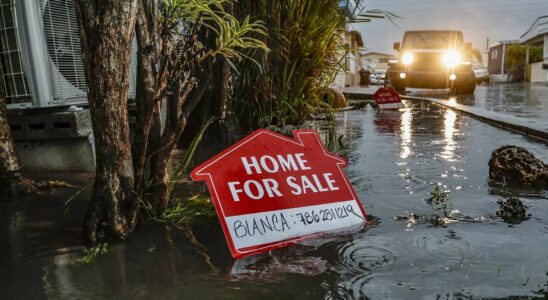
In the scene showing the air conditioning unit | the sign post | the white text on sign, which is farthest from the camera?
the sign post

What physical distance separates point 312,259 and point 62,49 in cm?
284

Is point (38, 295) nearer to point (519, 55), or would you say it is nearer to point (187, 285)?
point (187, 285)

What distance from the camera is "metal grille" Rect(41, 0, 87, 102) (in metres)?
3.48

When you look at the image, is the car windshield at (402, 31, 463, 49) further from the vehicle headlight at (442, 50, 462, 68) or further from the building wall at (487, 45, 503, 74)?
the building wall at (487, 45, 503, 74)

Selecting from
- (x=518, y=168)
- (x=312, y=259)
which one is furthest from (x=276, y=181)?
(x=518, y=168)

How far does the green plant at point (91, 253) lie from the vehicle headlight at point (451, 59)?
16285 millimetres

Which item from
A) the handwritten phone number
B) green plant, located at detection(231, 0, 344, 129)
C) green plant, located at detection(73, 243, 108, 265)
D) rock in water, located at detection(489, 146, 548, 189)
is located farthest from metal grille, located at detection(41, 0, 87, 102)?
rock in water, located at detection(489, 146, 548, 189)

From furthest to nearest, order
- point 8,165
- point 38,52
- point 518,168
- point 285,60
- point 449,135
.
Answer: point 449,135
point 285,60
point 38,52
point 518,168
point 8,165

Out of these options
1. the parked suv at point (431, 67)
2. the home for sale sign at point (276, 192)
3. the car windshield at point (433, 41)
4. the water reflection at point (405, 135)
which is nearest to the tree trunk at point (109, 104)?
the home for sale sign at point (276, 192)

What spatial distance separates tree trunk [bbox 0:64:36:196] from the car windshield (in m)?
15.6

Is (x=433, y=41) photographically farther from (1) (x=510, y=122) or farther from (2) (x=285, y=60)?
(2) (x=285, y=60)

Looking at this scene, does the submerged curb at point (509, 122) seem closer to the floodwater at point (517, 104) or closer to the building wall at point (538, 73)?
the floodwater at point (517, 104)

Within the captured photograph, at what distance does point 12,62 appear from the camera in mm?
3523

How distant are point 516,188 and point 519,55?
48.4 m
